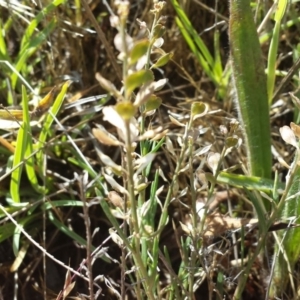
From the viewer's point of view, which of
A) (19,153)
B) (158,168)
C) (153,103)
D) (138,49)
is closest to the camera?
(138,49)

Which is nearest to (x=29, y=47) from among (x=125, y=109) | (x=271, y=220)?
(x=271, y=220)

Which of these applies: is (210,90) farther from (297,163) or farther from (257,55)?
→ (297,163)

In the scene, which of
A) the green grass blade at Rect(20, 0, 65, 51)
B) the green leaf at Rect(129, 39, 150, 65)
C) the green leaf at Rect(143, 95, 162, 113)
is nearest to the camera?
the green leaf at Rect(129, 39, 150, 65)

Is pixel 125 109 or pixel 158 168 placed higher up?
pixel 125 109

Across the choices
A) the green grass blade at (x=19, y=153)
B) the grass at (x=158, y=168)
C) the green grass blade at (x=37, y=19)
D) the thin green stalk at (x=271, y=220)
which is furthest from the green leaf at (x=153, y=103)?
the green grass blade at (x=37, y=19)

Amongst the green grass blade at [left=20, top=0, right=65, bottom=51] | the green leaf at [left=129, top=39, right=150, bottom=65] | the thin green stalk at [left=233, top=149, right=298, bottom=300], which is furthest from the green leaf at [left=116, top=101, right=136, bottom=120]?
the green grass blade at [left=20, top=0, right=65, bottom=51]

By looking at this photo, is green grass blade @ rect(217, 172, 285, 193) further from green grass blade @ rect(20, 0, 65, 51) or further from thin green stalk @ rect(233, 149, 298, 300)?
green grass blade @ rect(20, 0, 65, 51)

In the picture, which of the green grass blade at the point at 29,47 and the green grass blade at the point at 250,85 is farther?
the green grass blade at the point at 29,47

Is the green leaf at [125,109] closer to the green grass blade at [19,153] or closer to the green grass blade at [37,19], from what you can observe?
the green grass blade at [19,153]

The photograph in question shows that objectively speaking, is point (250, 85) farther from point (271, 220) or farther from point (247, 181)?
point (271, 220)
